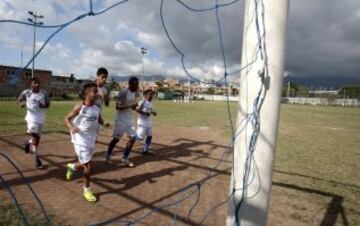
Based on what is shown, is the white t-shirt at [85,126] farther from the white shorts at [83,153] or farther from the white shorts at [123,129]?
the white shorts at [123,129]

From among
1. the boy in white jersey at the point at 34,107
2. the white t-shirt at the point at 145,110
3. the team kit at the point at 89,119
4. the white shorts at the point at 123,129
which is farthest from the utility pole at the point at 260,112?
the white t-shirt at the point at 145,110

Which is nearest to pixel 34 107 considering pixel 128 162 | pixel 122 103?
pixel 122 103

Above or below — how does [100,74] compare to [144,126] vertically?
above

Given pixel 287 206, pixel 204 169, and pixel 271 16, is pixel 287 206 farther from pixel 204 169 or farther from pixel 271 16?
pixel 271 16

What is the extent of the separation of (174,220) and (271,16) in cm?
317

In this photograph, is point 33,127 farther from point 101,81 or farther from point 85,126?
point 85,126

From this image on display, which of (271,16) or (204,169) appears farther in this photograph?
(204,169)

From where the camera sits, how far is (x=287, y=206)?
5812mm

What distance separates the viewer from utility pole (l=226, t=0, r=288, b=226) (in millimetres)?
2596

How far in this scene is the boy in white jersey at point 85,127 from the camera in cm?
555

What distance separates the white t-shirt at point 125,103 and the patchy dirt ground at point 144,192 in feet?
3.25

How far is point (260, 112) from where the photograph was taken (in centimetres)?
266

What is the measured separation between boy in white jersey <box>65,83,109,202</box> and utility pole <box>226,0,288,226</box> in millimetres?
3289

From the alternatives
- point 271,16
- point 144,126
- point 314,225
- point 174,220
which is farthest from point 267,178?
point 144,126
